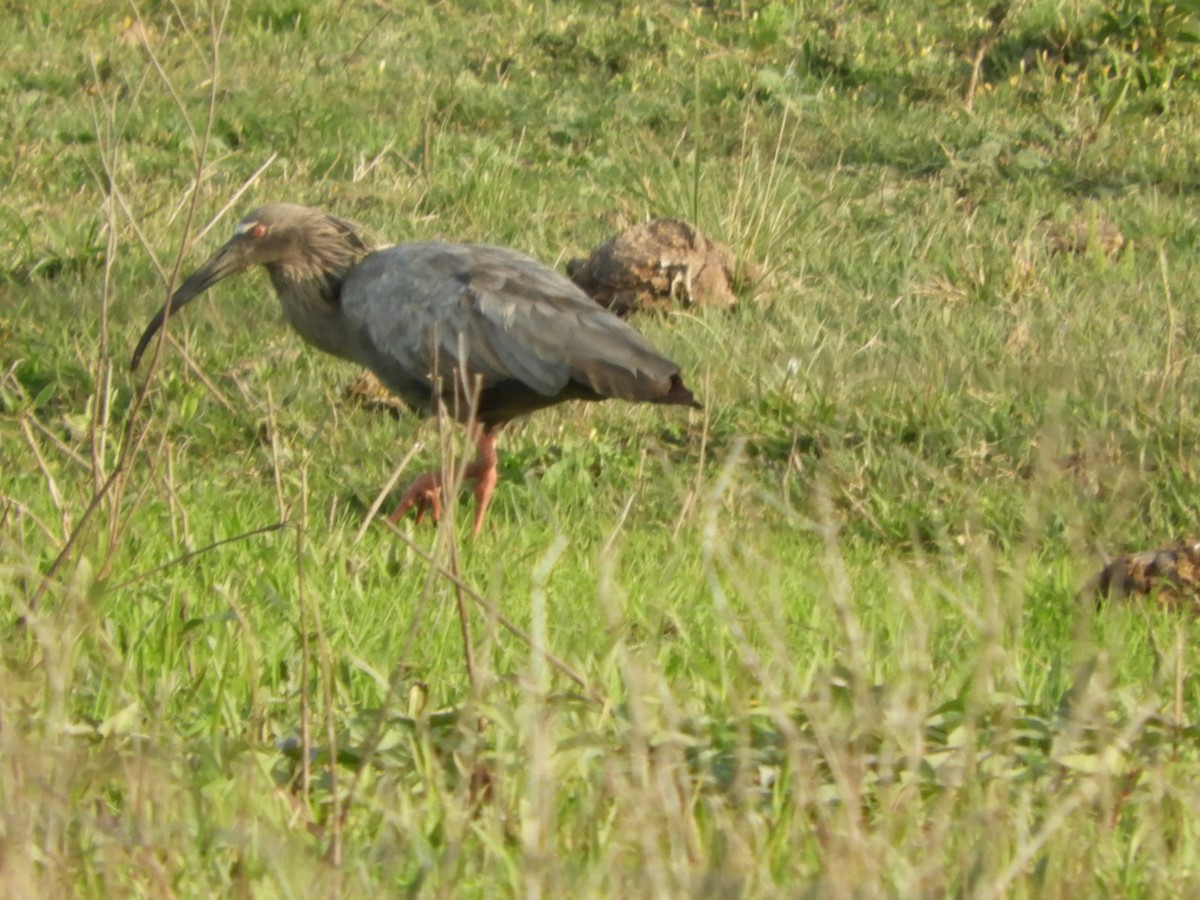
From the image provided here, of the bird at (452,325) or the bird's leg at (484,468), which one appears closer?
the bird at (452,325)

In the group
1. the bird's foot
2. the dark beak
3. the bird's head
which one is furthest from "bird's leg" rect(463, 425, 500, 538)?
the dark beak

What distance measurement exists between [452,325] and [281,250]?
1.10m

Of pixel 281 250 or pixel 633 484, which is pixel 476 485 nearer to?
pixel 633 484

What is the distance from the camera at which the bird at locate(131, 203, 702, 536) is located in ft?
19.4

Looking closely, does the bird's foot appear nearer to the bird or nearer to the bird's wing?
the bird

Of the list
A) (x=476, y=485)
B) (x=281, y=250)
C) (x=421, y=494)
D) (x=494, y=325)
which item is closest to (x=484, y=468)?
(x=476, y=485)

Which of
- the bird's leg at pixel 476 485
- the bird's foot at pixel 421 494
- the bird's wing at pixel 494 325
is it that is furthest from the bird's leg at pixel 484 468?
the bird's wing at pixel 494 325

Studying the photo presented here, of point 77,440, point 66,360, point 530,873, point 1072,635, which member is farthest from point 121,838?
point 66,360

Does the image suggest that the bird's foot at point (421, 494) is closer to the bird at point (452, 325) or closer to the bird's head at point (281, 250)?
the bird at point (452, 325)

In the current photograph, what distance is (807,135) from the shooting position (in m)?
10.3

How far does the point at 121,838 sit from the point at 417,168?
284 inches

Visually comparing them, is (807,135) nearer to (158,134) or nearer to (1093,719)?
(158,134)

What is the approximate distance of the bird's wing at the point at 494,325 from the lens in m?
5.87

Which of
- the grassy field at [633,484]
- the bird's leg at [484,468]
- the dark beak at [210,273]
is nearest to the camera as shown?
the grassy field at [633,484]
